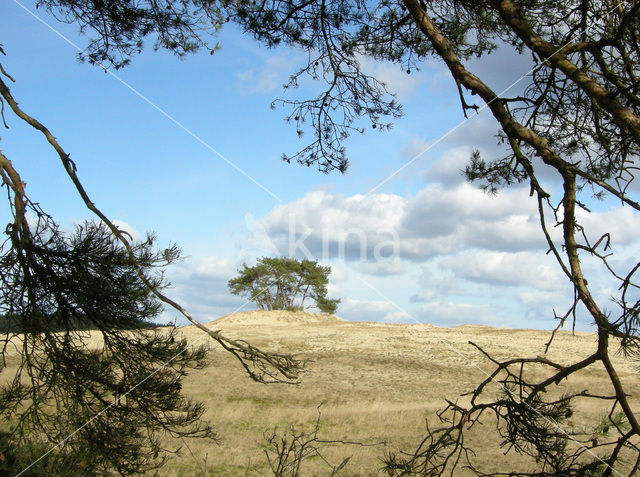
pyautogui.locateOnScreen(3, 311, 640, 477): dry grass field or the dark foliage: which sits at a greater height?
the dark foliage

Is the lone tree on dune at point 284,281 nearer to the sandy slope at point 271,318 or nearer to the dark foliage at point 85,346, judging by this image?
the sandy slope at point 271,318

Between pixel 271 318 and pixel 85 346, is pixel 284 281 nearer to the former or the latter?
pixel 271 318

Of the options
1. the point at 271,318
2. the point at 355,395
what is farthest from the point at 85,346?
the point at 271,318

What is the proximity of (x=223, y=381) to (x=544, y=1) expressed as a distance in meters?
11.0

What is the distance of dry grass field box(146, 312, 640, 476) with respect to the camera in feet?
28.9

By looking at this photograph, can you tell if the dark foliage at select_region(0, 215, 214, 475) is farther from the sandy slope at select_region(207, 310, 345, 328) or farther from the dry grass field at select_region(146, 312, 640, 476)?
the sandy slope at select_region(207, 310, 345, 328)

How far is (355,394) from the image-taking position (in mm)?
12797

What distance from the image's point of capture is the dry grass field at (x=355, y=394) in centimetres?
880

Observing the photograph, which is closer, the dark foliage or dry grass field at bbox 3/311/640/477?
the dark foliage

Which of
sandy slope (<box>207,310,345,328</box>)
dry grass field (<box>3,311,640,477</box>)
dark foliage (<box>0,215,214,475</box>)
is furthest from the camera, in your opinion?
sandy slope (<box>207,310,345,328</box>)

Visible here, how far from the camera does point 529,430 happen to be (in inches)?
145

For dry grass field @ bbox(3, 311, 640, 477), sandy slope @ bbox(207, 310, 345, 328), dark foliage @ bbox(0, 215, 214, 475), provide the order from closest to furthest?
dark foliage @ bbox(0, 215, 214, 475) → dry grass field @ bbox(3, 311, 640, 477) → sandy slope @ bbox(207, 310, 345, 328)

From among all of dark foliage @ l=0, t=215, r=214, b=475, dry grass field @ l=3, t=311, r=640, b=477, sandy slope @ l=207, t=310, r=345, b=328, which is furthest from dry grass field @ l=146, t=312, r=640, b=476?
sandy slope @ l=207, t=310, r=345, b=328

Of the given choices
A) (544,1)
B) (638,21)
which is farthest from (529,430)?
(544,1)
